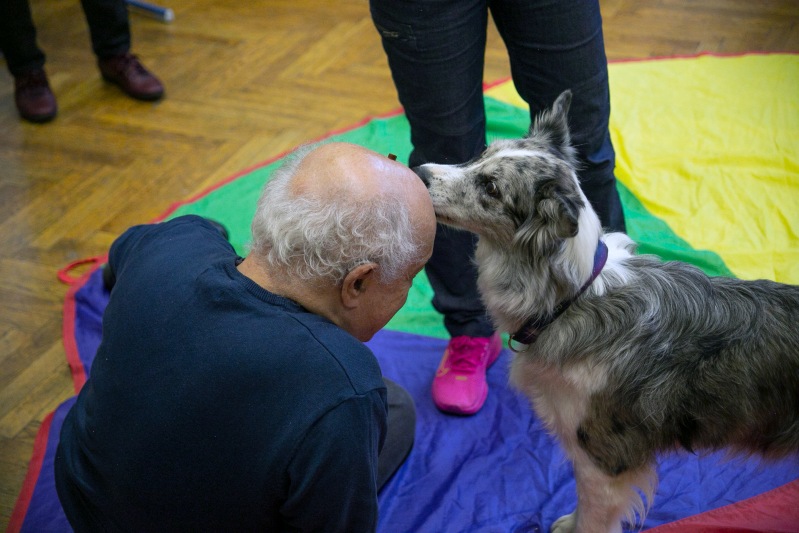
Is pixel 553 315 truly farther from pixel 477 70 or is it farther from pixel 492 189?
pixel 477 70

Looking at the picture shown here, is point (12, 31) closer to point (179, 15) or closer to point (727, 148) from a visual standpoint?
point (179, 15)

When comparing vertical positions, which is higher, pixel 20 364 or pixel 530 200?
pixel 530 200

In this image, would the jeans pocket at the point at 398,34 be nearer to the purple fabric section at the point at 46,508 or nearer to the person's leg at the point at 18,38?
the purple fabric section at the point at 46,508

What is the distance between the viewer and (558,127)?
1.70m

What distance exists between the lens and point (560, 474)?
6.58ft

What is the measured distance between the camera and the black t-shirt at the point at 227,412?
3.72 ft

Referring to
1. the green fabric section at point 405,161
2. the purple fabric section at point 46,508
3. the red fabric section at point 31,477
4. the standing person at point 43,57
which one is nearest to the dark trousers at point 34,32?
the standing person at point 43,57

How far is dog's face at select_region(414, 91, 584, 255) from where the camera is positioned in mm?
1550

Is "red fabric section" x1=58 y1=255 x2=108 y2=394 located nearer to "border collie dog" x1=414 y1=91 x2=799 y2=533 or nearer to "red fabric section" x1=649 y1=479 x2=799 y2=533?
"border collie dog" x1=414 y1=91 x2=799 y2=533

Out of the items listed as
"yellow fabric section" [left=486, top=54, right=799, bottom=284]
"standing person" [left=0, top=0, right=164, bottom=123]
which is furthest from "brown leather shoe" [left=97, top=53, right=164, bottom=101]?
"yellow fabric section" [left=486, top=54, right=799, bottom=284]

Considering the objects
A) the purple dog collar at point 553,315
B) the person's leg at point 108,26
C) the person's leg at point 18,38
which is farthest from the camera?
the person's leg at point 108,26

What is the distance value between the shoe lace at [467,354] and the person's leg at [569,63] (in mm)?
603

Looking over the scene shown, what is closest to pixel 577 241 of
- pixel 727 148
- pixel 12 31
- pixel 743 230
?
pixel 743 230

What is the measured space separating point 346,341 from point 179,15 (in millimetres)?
4433
